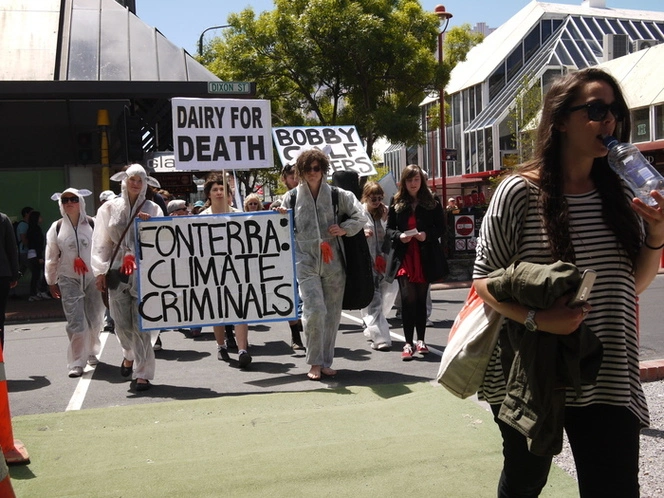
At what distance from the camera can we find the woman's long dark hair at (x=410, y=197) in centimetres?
812

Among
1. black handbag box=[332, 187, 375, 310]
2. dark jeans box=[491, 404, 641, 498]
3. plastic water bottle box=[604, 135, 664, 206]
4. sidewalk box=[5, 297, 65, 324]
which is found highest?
plastic water bottle box=[604, 135, 664, 206]

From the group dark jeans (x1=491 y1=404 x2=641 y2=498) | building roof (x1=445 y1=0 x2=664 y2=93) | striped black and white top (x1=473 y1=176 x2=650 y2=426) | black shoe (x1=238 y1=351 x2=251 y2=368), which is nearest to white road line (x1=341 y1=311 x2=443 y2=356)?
black shoe (x1=238 y1=351 x2=251 y2=368)

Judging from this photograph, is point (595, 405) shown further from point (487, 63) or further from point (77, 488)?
point (487, 63)

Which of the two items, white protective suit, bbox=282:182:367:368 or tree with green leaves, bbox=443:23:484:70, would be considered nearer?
white protective suit, bbox=282:182:367:368

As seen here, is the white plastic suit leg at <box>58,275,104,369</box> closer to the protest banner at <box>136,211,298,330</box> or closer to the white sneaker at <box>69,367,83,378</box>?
the white sneaker at <box>69,367,83,378</box>

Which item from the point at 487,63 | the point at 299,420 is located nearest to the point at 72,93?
the point at 299,420

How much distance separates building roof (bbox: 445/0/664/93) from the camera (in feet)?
147

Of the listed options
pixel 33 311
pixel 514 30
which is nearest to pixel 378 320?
pixel 33 311

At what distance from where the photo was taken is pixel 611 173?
286cm

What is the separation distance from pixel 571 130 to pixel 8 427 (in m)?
3.53

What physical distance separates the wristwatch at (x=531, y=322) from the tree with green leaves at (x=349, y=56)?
21975 mm

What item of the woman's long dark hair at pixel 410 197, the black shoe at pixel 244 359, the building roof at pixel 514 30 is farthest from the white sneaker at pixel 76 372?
the building roof at pixel 514 30

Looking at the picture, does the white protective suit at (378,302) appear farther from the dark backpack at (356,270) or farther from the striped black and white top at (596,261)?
the striped black and white top at (596,261)

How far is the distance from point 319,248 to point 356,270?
378mm
